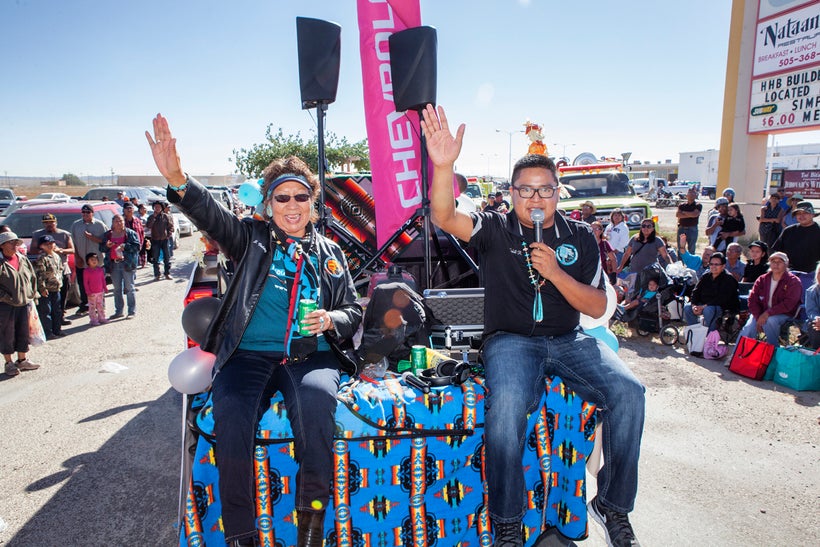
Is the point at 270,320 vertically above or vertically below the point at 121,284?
above

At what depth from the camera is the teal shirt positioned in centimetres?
283

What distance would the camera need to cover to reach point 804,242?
8016 millimetres

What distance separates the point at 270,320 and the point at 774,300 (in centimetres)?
670

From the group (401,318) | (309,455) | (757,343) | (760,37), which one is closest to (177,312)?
(401,318)

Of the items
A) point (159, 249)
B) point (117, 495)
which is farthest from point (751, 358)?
point (159, 249)

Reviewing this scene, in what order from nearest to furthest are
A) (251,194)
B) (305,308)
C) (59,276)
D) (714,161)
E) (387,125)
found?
1. (305,308)
2. (251,194)
3. (387,125)
4. (59,276)
5. (714,161)

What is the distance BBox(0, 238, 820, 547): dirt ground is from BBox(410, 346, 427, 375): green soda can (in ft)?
5.16

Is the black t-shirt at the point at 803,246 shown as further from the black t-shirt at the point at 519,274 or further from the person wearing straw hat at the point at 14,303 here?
the person wearing straw hat at the point at 14,303

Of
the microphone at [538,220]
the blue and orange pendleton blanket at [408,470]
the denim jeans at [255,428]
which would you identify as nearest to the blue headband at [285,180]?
the denim jeans at [255,428]

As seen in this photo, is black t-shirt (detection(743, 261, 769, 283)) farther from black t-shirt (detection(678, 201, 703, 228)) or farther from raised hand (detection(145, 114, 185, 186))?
raised hand (detection(145, 114, 185, 186))

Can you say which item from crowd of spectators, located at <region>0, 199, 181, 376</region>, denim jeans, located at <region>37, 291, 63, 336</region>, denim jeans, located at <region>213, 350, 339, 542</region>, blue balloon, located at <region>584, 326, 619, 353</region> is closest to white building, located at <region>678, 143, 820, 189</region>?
crowd of spectators, located at <region>0, 199, 181, 376</region>

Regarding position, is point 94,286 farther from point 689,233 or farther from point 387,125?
point 689,233

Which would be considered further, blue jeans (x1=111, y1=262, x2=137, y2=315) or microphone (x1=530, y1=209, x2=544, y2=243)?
blue jeans (x1=111, y1=262, x2=137, y2=315)

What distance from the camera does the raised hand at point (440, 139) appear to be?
2.68 meters
